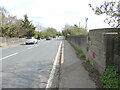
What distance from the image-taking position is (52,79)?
208 inches

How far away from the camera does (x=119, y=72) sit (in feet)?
12.8

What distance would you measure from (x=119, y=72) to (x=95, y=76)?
132 centimetres

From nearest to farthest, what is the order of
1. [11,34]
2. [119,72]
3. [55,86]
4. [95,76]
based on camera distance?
[119,72] < [55,86] < [95,76] < [11,34]

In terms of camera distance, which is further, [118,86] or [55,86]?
[55,86]

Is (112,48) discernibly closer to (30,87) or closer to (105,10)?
(105,10)

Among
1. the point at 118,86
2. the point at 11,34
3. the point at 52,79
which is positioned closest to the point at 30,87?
the point at 52,79

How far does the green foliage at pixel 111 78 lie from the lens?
3.54 meters

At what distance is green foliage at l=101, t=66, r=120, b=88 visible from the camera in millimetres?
3543

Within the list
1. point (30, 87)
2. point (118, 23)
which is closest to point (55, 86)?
point (30, 87)

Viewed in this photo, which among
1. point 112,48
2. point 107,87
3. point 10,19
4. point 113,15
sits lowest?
point 107,87

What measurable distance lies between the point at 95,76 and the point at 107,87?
152 centimetres

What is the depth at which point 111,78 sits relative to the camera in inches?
148

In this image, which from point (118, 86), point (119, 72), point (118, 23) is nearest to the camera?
point (118, 86)

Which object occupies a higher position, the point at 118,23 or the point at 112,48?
the point at 118,23
